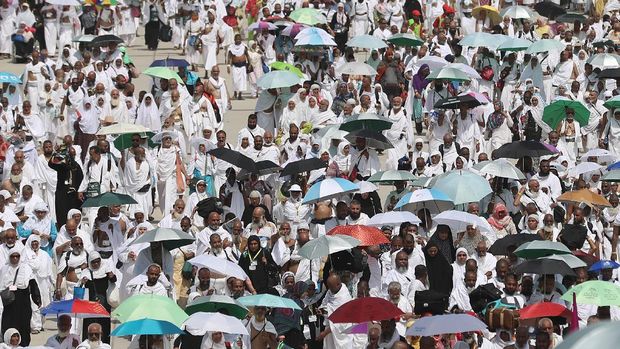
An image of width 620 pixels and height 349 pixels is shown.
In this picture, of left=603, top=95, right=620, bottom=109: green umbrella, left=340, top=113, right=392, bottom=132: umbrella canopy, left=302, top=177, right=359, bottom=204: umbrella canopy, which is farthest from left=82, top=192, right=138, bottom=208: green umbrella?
left=603, top=95, right=620, bottom=109: green umbrella

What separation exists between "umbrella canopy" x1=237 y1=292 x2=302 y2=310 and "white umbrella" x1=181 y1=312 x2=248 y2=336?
15.7 inches

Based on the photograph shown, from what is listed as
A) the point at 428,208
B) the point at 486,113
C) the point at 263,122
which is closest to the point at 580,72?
the point at 486,113

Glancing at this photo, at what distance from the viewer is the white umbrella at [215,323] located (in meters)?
13.2

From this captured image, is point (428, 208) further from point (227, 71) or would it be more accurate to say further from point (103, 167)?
point (227, 71)

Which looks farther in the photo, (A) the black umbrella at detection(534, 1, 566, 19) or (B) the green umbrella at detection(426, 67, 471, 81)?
(A) the black umbrella at detection(534, 1, 566, 19)

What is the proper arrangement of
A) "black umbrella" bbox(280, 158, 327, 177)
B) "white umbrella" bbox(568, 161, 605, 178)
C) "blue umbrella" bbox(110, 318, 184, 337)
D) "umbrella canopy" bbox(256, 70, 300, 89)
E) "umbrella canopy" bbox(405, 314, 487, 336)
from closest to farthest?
1. "umbrella canopy" bbox(405, 314, 487, 336)
2. "blue umbrella" bbox(110, 318, 184, 337)
3. "black umbrella" bbox(280, 158, 327, 177)
4. "white umbrella" bbox(568, 161, 605, 178)
5. "umbrella canopy" bbox(256, 70, 300, 89)

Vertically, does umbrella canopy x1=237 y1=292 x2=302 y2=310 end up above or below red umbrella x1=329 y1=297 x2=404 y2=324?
below

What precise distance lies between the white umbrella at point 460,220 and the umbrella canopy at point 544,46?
946cm

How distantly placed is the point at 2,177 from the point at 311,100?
4.82m

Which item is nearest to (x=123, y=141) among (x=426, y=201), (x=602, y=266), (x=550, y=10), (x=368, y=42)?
(x=426, y=201)

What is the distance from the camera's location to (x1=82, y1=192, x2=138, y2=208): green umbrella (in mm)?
17234

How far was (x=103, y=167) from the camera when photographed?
1980 centimetres

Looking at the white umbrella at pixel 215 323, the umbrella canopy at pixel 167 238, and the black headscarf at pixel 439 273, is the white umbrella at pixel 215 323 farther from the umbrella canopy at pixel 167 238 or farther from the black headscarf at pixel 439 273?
the black headscarf at pixel 439 273

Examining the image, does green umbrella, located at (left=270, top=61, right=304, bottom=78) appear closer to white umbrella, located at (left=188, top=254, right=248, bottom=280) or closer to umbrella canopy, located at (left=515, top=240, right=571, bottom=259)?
umbrella canopy, located at (left=515, top=240, right=571, bottom=259)
